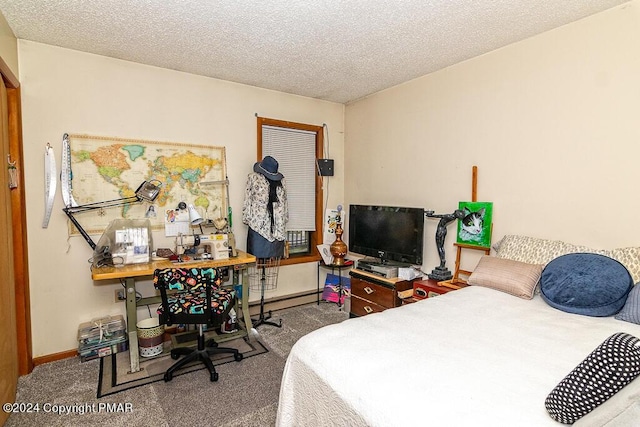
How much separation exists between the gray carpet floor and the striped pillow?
210 centimetres

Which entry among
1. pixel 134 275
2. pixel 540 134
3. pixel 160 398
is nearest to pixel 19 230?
pixel 134 275


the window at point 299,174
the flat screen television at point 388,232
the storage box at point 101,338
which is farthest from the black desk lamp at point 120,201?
the flat screen television at point 388,232

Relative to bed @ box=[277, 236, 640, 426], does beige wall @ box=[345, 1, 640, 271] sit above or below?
above

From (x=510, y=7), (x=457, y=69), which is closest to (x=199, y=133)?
(x=457, y=69)

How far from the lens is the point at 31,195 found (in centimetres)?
271

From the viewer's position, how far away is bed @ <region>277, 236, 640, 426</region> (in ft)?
3.47

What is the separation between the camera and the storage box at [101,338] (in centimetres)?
279

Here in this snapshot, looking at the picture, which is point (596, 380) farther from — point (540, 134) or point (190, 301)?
point (190, 301)

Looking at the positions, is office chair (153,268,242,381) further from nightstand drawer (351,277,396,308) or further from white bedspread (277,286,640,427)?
nightstand drawer (351,277,396,308)

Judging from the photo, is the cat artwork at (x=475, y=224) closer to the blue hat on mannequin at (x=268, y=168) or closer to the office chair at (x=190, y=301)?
the blue hat on mannequin at (x=268, y=168)

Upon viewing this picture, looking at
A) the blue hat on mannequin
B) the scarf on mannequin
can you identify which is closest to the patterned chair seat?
the scarf on mannequin

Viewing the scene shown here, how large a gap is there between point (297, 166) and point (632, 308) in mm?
3291

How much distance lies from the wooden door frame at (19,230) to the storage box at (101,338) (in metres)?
0.36

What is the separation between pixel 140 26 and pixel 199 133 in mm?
1173
